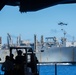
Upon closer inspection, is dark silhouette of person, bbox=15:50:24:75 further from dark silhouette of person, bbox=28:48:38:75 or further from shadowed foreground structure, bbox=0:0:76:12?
shadowed foreground structure, bbox=0:0:76:12

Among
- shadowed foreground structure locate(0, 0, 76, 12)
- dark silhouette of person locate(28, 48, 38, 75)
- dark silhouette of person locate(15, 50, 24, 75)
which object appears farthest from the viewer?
dark silhouette of person locate(28, 48, 38, 75)

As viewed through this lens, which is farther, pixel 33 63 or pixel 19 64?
pixel 33 63

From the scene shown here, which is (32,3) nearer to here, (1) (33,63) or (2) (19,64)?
(2) (19,64)

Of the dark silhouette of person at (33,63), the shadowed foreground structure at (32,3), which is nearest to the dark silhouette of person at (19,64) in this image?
the dark silhouette of person at (33,63)

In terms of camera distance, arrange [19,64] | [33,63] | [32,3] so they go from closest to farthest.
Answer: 1. [32,3]
2. [19,64]
3. [33,63]

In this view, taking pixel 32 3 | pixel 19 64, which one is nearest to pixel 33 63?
pixel 19 64

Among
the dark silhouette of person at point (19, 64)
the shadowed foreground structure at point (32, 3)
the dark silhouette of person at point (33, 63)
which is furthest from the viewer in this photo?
the dark silhouette of person at point (33, 63)

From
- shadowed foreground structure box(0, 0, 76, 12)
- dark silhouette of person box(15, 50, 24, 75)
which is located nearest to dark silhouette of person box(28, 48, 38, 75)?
dark silhouette of person box(15, 50, 24, 75)

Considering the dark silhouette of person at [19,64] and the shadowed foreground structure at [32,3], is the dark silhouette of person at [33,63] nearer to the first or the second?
the dark silhouette of person at [19,64]

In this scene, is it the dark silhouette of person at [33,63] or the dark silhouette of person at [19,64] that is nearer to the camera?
the dark silhouette of person at [19,64]

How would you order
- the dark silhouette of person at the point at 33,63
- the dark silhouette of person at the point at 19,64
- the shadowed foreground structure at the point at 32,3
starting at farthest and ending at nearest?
the dark silhouette of person at the point at 33,63 → the dark silhouette of person at the point at 19,64 → the shadowed foreground structure at the point at 32,3

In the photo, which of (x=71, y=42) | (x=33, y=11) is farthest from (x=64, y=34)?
(x=33, y=11)

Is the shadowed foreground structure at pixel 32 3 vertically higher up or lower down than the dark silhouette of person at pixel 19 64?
higher up

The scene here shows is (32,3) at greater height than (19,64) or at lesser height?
greater
